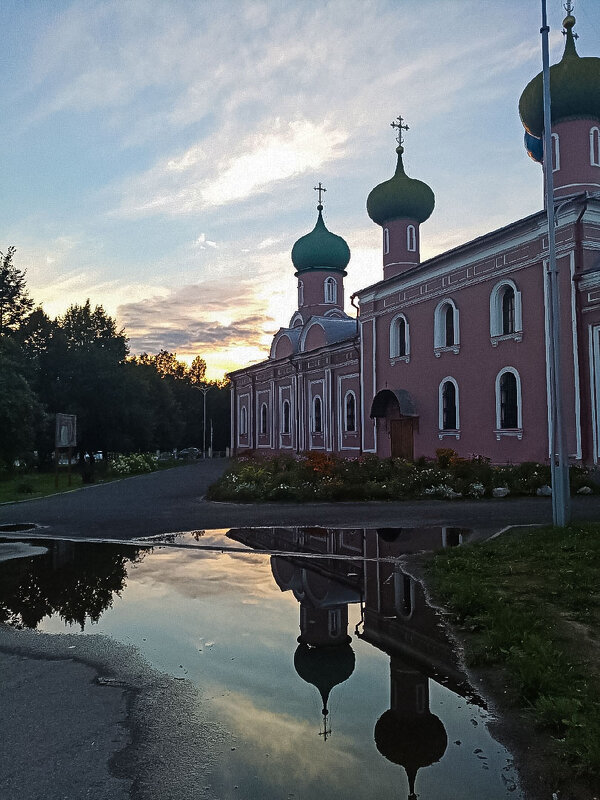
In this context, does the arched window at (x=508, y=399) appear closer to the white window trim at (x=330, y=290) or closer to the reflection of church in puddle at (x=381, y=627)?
the reflection of church in puddle at (x=381, y=627)

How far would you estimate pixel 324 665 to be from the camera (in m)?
4.64

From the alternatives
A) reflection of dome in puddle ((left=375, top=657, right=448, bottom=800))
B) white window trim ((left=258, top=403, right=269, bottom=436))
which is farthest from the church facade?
reflection of dome in puddle ((left=375, top=657, right=448, bottom=800))

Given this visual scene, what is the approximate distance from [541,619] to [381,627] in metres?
1.33

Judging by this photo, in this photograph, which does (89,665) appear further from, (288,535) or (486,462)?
(486,462)

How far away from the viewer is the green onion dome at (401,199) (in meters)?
27.8

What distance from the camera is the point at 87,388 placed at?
147ft

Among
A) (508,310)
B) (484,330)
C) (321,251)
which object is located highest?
(321,251)

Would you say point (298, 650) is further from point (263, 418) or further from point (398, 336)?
point (263, 418)

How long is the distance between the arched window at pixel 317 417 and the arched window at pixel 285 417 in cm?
464

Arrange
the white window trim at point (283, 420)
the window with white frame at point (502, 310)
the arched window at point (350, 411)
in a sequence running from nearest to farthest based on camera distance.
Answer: the window with white frame at point (502, 310)
the arched window at point (350, 411)
the white window trim at point (283, 420)

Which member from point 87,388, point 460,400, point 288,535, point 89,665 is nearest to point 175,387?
point 87,388

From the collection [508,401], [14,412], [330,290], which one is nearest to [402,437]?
[508,401]

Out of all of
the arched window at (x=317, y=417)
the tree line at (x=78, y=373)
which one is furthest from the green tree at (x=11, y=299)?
the arched window at (x=317, y=417)

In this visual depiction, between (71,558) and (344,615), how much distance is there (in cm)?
477
